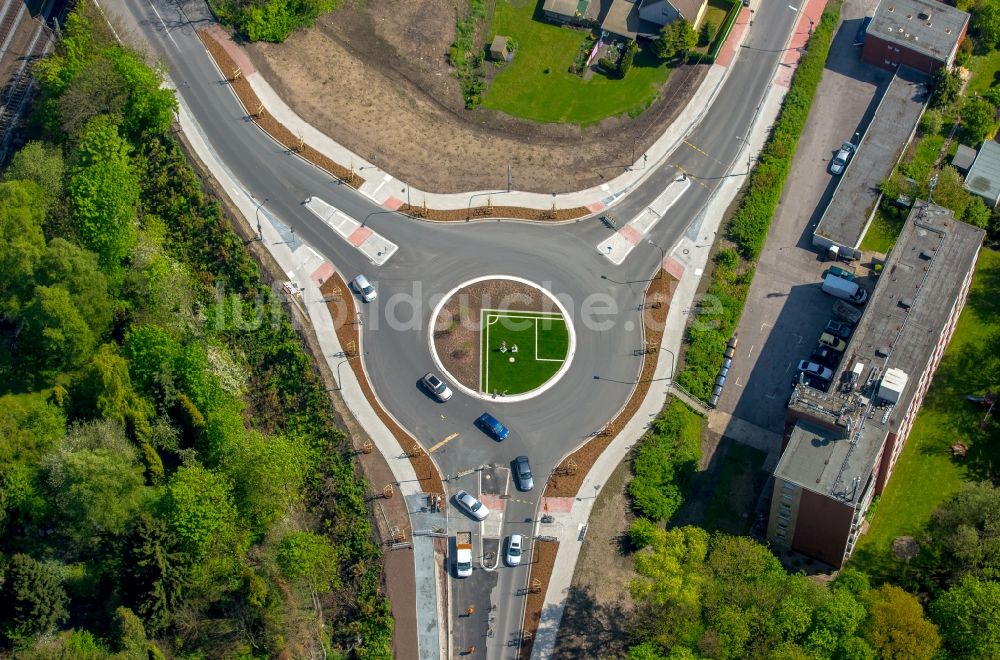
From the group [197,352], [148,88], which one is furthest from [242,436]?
[148,88]

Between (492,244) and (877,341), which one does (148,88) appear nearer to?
(492,244)

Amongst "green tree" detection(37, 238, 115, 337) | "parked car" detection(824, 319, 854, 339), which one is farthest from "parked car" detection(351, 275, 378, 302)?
"parked car" detection(824, 319, 854, 339)

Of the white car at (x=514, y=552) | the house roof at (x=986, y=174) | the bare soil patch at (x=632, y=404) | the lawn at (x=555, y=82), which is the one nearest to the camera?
the white car at (x=514, y=552)

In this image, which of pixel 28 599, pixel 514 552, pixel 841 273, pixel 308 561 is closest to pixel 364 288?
pixel 308 561

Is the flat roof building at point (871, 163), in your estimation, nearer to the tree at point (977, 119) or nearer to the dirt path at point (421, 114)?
the tree at point (977, 119)

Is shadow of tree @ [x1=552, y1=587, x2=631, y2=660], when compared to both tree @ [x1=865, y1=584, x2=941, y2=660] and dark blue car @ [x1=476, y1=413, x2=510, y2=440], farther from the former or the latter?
tree @ [x1=865, y1=584, x2=941, y2=660]

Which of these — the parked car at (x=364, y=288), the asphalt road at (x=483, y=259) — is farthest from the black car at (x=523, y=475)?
the parked car at (x=364, y=288)
